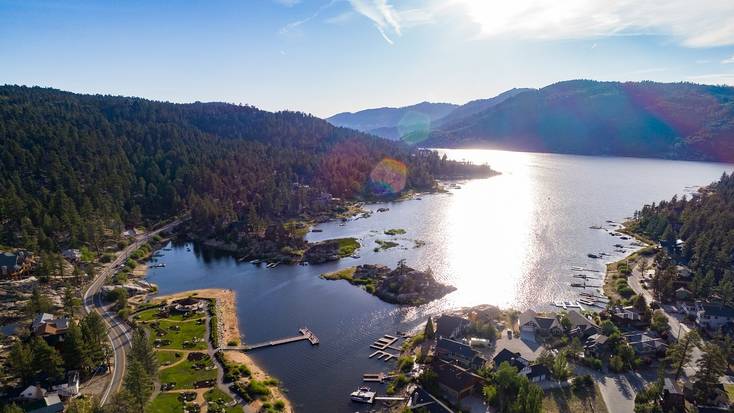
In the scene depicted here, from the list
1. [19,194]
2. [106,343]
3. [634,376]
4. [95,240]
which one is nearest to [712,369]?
[634,376]

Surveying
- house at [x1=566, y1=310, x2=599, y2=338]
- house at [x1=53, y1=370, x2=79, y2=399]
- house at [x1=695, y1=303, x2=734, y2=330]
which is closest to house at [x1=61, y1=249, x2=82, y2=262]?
house at [x1=53, y1=370, x2=79, y2=399]

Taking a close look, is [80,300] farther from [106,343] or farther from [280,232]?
[280,232]

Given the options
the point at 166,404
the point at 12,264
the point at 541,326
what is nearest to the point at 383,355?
the point at 541,326

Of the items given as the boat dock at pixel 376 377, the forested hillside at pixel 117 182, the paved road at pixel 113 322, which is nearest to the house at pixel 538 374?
the boat dock at pixel 376 377

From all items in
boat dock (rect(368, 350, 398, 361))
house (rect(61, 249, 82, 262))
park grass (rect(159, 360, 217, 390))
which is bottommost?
boat dock (rect(368, 350, 398, 361))

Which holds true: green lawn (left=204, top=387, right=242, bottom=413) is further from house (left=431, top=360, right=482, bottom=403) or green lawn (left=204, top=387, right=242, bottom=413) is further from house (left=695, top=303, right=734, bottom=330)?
house (left=695, top=303, right=734, bottom=330)

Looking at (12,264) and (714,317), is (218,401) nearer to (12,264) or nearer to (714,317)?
(12,264)
